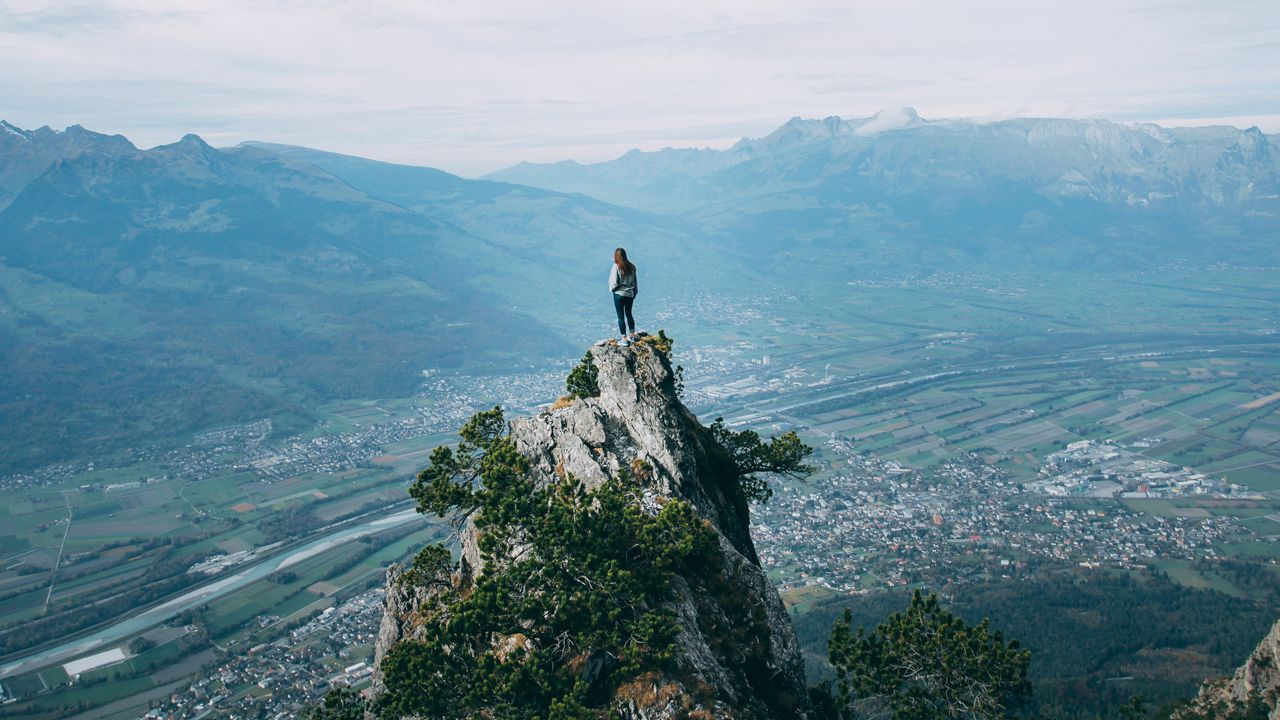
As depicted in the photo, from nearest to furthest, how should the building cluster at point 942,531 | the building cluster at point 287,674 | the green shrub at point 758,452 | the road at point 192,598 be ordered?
the green shrub at point 758,452, the building cluster at point 287,674, the road at point 192,598, the building cluster at point 942,531

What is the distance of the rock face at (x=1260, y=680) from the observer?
33.8m

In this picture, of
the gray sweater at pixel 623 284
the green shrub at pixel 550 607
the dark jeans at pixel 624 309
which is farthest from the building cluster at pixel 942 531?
the green shrub at pixel 550 607

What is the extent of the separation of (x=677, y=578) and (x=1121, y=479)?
114 metres

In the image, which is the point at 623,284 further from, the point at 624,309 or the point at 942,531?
the point at 942,531

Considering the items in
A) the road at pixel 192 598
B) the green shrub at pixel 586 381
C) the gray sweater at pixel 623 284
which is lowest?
the road at pixel 192 598

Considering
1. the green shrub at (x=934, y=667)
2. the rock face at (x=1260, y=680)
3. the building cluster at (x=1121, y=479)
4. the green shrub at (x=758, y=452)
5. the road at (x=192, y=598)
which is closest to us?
the green shrub at (x=934, y=667)

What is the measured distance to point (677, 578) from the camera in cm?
2059

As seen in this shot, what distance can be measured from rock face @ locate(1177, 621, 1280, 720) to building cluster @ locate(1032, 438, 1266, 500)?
7706 cm

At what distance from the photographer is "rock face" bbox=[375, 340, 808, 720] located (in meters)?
18.2

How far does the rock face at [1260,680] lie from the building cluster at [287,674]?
53.9 metres

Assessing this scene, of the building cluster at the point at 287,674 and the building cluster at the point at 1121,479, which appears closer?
the building cluster at the point at 287,674

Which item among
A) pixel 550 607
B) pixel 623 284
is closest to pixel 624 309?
pixel 623 284

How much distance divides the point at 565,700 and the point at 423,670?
169 inches

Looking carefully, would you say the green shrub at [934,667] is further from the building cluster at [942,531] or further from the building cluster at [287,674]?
the building cluster at [942,531]
